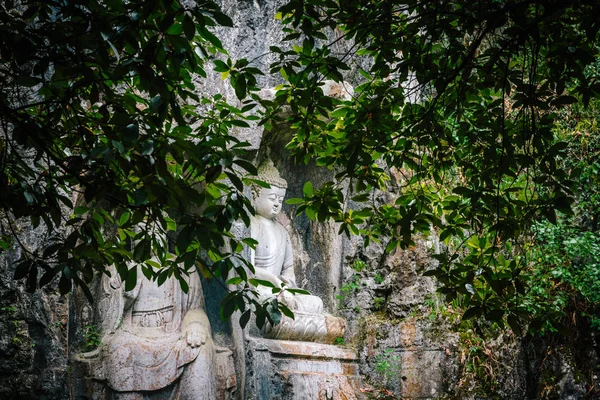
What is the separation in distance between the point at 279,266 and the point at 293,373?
3.79 ft

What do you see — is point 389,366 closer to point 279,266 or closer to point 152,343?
point 279,266

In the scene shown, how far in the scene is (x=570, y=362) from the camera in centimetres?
730

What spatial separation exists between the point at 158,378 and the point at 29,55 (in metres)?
3.70

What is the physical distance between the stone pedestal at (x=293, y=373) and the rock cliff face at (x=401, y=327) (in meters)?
0.37

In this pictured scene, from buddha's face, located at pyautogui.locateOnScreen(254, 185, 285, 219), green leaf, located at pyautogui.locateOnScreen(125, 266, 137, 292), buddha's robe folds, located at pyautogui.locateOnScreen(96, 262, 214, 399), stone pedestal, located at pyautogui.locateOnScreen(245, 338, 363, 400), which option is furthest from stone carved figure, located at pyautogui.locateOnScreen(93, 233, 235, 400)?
green leaf, located at pyautogui.locateOnScreen(125, 266, 137, 292)

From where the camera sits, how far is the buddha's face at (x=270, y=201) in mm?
7370

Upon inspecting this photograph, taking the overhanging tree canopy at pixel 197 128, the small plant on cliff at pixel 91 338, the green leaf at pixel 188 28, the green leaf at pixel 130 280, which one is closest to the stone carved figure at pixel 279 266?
the small plant on cliff at pixel 91 338

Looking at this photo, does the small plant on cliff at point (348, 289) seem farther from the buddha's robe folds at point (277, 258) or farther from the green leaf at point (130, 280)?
the green leaf at point (130, 280)

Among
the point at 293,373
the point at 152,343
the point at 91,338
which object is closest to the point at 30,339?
the point at 91,338

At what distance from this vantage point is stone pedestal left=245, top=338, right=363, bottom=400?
654cm

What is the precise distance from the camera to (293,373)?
6621 millimetres

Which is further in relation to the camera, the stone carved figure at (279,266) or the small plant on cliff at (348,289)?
the small plant on cliff at (348,289)

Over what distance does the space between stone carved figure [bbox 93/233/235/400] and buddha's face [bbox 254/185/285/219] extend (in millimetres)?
1280

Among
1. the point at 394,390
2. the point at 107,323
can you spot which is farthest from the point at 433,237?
the point at 107,323
